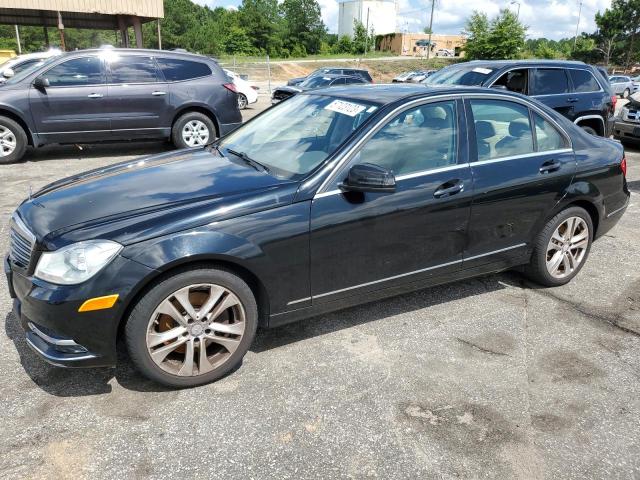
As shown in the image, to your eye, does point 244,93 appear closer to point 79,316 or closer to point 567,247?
point 567,247

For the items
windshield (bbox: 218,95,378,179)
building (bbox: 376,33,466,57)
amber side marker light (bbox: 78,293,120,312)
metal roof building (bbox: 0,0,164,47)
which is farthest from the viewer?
building (bbox: 376,33,466,57)

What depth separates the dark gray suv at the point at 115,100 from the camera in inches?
336

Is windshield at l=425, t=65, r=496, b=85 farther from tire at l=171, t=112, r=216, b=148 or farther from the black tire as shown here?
the black tire

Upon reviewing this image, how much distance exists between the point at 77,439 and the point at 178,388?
568 millimetres

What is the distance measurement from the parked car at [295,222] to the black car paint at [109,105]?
548 centimetres

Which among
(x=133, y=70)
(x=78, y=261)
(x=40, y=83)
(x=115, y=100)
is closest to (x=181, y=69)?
(x=133, y=70)

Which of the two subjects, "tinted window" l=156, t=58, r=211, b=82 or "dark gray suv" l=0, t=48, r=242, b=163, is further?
"tinted window" l=156, t=58, r=211, b=82

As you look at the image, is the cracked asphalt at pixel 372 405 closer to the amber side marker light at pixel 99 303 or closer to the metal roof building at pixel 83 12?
the amber side marker light at pixel 99 303

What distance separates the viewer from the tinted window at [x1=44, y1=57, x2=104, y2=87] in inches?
338

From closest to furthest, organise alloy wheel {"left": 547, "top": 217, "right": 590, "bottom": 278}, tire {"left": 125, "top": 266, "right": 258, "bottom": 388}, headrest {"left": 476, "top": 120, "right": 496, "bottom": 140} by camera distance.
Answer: tire {"left": 125, "top": 266, "right": 258, "bottom": 388}
headrest {"left": 476, "top": 120, "right": 496, "bottom": 140}
alloy wheel {"left": 547, "top": 217, "right": 590, "bottom": 278}

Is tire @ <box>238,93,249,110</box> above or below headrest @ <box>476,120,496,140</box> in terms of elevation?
below

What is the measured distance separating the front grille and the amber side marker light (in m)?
0.48

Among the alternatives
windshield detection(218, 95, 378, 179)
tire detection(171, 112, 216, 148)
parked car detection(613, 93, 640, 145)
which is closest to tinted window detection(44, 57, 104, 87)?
tire detection(171, 112, 216, 148)

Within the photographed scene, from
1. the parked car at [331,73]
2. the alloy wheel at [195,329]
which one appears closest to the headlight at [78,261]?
the alloy wheel at [195,329]
